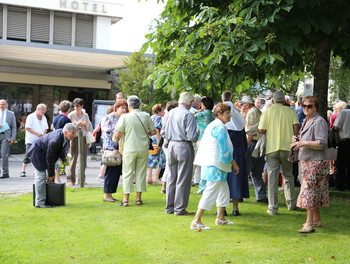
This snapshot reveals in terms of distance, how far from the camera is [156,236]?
798 centimetres

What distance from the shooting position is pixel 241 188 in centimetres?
962

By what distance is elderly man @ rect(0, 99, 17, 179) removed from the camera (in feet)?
49.1

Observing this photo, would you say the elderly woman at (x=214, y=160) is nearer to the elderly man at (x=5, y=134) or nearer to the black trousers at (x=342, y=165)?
the black trousers at (x=342, y=165)

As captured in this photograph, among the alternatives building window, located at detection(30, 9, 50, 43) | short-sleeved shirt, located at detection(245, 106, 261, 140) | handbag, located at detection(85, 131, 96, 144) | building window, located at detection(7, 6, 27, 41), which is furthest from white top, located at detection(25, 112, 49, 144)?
building window, located at detection(30, 9, 50, 43)

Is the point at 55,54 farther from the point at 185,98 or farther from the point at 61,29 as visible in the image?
the point at 185,98

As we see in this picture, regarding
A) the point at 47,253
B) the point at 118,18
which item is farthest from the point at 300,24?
the point at 118,18

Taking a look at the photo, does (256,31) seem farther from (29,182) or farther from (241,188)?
(29,182)

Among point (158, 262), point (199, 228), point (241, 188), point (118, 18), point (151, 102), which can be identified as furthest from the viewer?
point (118, 18)

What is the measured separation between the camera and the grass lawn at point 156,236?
6852mm

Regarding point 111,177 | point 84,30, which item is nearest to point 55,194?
point 111,177

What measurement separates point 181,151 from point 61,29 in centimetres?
2635

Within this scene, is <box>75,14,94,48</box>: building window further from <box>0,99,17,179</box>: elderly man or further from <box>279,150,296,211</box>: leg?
<box>279,150,296,211</box>: leg

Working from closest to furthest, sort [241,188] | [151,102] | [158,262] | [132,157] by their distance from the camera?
[158,262]
[241,188]
[132,157]
[151,102]

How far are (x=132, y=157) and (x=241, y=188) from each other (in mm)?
2127
